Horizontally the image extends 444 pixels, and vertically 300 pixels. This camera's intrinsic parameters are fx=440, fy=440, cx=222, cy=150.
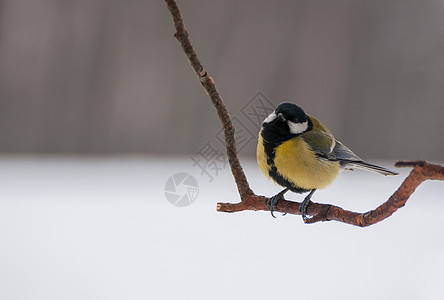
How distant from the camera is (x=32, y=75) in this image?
5.29 ft

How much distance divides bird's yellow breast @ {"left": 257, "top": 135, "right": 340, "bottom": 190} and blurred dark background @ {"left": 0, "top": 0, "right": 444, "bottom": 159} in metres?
1.00

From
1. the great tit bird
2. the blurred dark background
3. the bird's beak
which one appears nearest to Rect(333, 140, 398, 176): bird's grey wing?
the great tit bird

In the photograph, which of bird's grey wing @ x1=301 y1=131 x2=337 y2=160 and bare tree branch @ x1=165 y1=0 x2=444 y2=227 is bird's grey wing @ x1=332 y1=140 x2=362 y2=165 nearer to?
bird's grey wing @ x1=301 y1=131 x2=337 y2=160

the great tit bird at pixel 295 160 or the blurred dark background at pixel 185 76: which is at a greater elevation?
the blurred dark background at pixel 185 76

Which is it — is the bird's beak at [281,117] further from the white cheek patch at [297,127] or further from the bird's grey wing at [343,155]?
the bird's grey wing at [343,155]

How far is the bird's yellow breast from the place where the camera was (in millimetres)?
525

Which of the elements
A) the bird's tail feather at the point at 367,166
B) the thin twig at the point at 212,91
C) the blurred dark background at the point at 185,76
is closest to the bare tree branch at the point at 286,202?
the thin twig at the point at 212,91

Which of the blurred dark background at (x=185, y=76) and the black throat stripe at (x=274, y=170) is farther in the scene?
the blurred dark background at (x=185, y=76)

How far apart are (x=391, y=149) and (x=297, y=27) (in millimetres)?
610

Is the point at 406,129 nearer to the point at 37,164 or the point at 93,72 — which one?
the point at 93,72

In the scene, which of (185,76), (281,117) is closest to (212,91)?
(281,117)

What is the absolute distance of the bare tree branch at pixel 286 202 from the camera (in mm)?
269

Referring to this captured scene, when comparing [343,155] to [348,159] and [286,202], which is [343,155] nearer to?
[348,159]

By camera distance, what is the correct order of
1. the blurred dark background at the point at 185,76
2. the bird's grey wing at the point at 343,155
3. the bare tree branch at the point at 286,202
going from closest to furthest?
the bare tree branch at the point at 286,202
the bird's grey wing at the point at 343,155
the blurred dark background at the point at 185,76
